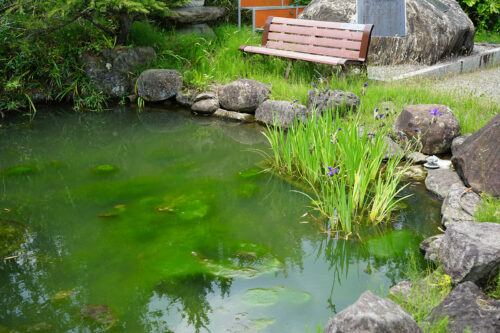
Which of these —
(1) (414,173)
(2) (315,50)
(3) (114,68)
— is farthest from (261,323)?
(3) (114,68)

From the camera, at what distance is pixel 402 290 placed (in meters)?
3.23

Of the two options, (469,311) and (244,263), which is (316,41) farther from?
(469,311)

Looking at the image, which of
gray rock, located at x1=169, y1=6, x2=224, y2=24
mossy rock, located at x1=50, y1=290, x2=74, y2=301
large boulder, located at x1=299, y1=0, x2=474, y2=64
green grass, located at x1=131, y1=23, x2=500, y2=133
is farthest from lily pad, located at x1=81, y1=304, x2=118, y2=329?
gray rock, located at x1=169, y1=6, x2=224, y2=24

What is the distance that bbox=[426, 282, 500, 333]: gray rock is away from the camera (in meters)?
2.49

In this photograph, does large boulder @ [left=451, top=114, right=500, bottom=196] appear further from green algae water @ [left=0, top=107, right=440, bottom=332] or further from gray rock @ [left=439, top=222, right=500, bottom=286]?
gray rock @ [left=439, top=222, right=500, bottom=286]

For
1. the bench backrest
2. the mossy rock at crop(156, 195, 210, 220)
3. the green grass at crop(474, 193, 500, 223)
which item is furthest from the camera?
the bench backrest

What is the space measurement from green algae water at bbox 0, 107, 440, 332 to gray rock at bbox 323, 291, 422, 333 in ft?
2.35

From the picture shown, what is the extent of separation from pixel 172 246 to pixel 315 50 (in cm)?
474

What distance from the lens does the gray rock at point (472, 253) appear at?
299 cm

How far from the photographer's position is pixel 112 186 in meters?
5.06

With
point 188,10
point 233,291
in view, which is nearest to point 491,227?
point 233,291

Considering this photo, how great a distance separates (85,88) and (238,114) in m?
2.60

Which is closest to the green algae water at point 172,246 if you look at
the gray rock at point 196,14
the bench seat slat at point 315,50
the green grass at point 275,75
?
the green grass at point 275,75

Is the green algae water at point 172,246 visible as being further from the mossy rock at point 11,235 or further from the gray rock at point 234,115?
the gray rock at point 234,115
